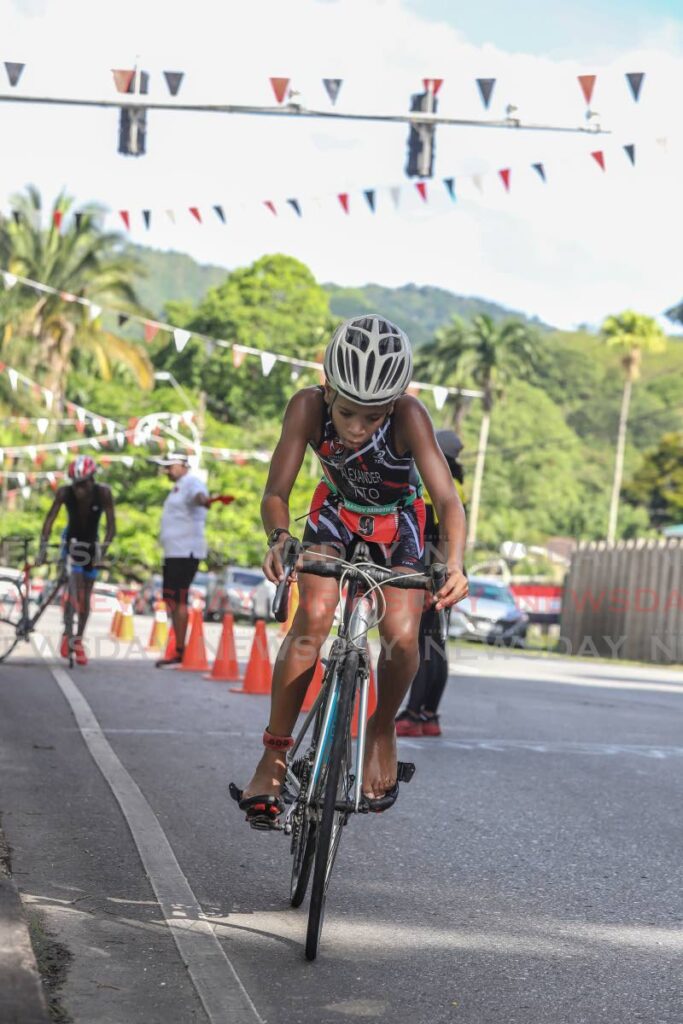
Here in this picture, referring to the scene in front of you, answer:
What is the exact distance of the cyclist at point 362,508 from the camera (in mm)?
5113

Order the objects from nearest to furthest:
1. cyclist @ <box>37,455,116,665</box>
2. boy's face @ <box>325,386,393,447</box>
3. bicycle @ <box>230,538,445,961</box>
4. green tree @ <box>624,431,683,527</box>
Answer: bicycle @ <box>230,538,445,961</box>, boy's face @ <box>325,386,393,447</box>, cyclist @ <box>37,455,116,665</box>, green tree @ <box>624,431,683,527</box>

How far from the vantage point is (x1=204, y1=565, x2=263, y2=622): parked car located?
38625 millimetres

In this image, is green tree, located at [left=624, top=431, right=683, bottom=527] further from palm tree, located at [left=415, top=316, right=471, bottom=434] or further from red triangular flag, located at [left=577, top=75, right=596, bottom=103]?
Answer: red triangular flag, located at [left=577, top=75, right=596, bottom=103]

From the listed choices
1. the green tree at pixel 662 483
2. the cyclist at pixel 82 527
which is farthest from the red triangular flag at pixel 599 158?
the green tree at pixel 662 483

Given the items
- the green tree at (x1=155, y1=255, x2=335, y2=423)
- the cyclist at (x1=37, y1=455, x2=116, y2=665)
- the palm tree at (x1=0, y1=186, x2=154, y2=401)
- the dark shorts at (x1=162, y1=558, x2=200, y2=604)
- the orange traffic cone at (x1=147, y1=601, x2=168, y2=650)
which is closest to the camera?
the cyclist at (x1=37, y1=455, x2=116, y2=665)

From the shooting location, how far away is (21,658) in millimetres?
15289

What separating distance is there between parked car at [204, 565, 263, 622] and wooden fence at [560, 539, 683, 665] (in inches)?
334

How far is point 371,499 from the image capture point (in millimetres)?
5477

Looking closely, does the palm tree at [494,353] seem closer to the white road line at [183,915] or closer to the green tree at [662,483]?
the green tree at [662,483]

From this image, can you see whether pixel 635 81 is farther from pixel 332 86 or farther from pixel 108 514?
pixel 108 514

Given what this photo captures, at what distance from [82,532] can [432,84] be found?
535cm

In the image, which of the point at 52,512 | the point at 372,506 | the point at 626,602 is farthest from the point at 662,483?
the point at 372,506

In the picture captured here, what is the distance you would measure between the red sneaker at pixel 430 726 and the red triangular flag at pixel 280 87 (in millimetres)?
6844

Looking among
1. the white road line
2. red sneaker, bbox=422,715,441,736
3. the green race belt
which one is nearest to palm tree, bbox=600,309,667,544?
red sneaker, bbox=422,715,441,736
